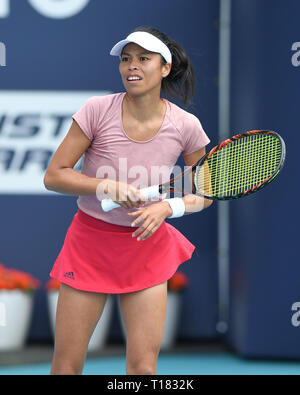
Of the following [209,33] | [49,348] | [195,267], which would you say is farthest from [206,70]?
[49,348]

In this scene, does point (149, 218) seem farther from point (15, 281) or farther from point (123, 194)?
point (15, 281)

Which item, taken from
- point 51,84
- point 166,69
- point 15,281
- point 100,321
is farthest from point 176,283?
point 166,69

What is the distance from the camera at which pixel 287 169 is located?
453cm

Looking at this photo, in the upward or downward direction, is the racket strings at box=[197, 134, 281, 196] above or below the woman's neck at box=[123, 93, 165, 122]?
below

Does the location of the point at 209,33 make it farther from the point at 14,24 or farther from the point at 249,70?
the point at 14,24

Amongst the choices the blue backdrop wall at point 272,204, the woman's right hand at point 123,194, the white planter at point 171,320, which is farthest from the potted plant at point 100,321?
the woman's right hand at point 123,194

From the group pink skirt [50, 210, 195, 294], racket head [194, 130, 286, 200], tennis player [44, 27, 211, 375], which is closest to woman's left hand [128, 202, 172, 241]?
tennis player [44, 27, 211, 375]

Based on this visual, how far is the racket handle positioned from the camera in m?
2.37

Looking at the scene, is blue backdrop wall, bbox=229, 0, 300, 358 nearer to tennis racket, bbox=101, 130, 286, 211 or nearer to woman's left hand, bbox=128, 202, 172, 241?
tennis racket, bbox=101, 130, 286, 211

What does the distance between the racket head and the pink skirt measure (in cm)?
27

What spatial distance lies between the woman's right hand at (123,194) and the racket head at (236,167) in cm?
34

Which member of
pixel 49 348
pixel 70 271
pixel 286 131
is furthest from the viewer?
pixel 49 348

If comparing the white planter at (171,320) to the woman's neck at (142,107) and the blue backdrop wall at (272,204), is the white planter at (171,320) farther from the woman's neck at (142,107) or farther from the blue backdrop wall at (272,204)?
the woman's neck at (142,107)

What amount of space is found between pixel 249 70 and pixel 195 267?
1.44 meters
